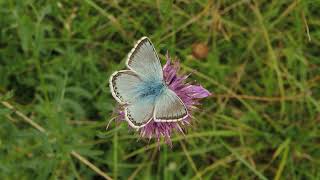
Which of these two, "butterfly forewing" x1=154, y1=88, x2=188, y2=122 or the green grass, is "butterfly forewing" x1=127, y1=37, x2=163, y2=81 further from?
the green grass

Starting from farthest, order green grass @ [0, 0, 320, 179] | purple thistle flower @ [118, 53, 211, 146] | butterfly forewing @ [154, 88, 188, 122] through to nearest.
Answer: green grass @ [0, 0, 320, 179]
purple thistle flower @ [118, 53, 211, 146]
butterfly forewing @ [154, 88, 188, 122]

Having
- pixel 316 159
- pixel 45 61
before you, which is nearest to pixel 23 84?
pixel 45 61

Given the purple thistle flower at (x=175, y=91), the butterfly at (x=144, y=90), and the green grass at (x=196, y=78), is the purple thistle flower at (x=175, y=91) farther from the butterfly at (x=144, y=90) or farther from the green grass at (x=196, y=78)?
the green grass at (x=196, y=78)

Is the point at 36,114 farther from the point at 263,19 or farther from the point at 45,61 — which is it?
the point at 263,19

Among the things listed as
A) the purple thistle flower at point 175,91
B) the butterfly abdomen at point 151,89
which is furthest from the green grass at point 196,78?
the butterfly abdomen at point 151,89

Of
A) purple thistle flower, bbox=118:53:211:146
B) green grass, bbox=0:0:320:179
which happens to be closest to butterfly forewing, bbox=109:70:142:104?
purple thistle flower, bbox=118:53:211:146

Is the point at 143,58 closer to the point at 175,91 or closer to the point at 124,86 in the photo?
the point at 124,86

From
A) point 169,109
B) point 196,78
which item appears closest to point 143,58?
point 169,109
